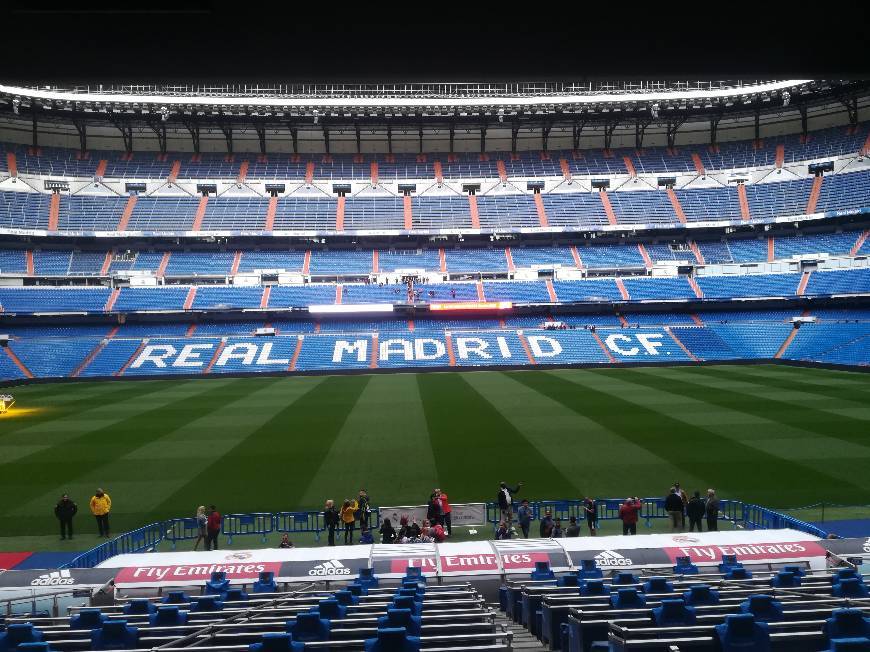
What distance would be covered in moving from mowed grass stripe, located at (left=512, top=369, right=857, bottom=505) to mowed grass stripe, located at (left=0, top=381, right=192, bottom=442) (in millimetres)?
27695

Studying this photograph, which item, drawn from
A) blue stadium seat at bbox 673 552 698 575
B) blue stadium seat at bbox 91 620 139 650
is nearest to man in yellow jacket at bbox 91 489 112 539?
blue stadium seat at bbox 91 620 139 650

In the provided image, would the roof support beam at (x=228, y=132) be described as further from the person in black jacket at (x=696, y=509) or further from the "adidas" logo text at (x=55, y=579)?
the person in black jacket at (x=696, y=509)

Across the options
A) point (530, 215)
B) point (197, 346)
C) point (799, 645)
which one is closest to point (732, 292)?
point (530, 215)

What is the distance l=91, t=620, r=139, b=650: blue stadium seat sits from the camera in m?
5.68

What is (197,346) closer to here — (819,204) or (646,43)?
(646,43)

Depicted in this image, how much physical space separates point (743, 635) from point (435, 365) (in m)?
47.5

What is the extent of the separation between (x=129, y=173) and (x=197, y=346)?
2796 centimetres

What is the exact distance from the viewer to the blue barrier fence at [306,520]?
15.3 m

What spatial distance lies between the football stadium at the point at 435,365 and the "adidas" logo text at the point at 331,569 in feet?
0.21

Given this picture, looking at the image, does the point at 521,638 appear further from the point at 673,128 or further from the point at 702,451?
the point at 673,128

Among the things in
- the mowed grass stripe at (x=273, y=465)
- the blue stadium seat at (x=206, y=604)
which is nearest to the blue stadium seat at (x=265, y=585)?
the blue stadium seat at (x=206, y=604)

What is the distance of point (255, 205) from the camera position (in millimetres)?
69500

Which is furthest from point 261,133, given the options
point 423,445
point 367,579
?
point 367,579

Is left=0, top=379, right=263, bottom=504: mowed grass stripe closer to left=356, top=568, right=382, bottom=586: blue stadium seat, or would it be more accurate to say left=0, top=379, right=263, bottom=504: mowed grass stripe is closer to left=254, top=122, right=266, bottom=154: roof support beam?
left=356, top=568, right=382, bottom=586: blue stadium seat
